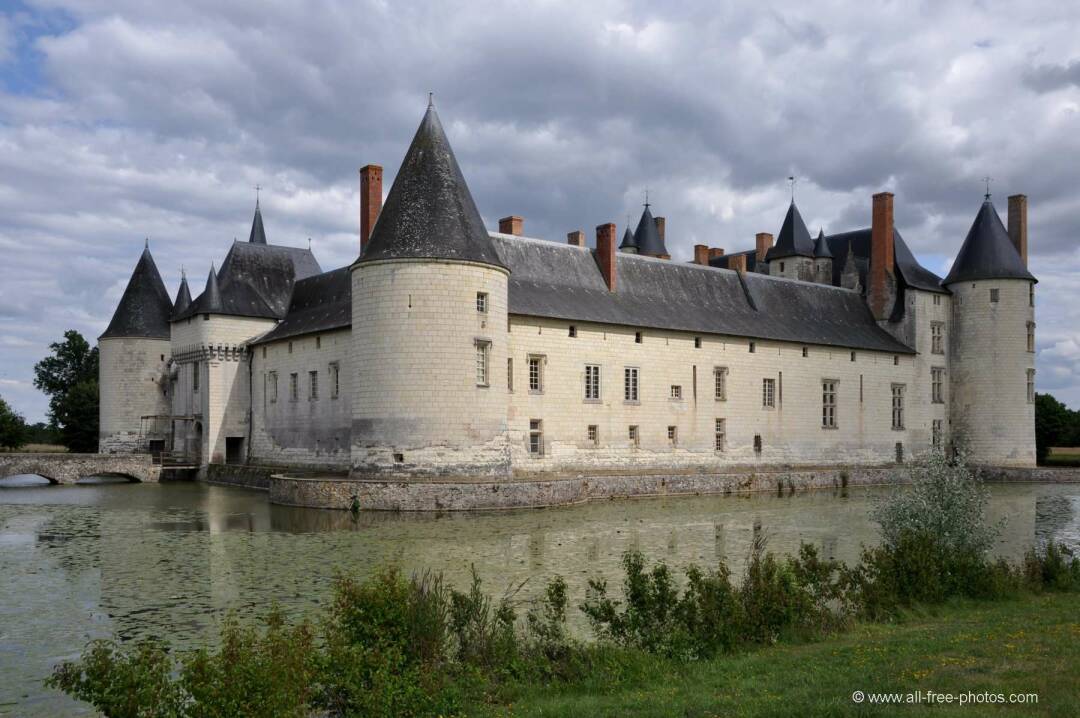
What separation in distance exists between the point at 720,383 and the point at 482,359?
36.0ft

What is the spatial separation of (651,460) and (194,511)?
13721 millimetres

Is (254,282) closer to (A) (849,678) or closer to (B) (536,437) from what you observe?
(B) (536,437)

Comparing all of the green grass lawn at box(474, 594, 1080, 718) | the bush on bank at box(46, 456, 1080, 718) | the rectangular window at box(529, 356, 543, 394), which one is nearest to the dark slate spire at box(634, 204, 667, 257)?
the rectangular window at box(529, 356, 543, 394)

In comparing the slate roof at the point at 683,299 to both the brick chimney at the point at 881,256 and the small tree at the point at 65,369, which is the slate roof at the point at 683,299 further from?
the small tree at the point at 65,369

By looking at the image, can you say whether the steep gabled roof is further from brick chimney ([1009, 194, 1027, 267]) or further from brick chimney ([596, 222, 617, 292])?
brick chimney ([1009, 194, 1027, 267])

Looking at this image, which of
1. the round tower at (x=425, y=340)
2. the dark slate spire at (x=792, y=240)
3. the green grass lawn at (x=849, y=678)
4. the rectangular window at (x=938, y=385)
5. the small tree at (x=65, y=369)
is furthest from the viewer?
the small tree at (x=65, y=369)

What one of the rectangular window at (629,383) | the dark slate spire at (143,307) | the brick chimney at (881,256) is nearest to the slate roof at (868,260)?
the brick chimney at (881,256)

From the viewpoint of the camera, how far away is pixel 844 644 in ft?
25.7

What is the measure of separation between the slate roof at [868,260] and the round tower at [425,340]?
20919mm

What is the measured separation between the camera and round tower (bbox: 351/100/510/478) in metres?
22.2

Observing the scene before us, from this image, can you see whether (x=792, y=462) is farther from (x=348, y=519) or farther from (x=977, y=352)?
(x=348, y=519)

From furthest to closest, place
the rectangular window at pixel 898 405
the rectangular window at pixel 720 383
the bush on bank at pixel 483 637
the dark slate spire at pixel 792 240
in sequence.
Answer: the dark slate spire at pixel 792 240
the rectangular window at pixel 898 405
the rectangular window at pixel 720 383
the bush on bank at pixel 483 637

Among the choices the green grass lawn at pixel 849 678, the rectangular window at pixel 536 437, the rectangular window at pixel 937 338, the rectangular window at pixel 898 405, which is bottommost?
the green grass lawn at pixel 849 678

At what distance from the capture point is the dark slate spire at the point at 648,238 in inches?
1825
